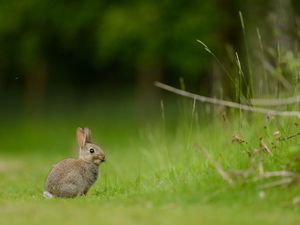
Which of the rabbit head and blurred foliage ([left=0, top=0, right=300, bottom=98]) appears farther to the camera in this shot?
blurred foliage ([left=0, top=0, right=300, bottom=98])

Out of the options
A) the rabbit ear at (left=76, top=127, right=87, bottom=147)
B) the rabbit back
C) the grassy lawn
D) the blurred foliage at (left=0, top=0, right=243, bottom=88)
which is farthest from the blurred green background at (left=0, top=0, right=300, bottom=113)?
the rabbit back

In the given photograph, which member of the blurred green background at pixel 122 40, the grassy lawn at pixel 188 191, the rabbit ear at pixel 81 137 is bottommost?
the grassy lawn at pixel 188 191

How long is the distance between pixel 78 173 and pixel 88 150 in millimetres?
539

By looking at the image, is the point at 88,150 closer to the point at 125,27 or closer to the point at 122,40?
the point at 125,27

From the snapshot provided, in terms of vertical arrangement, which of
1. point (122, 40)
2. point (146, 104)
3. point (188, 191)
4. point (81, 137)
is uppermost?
point (122, 40)

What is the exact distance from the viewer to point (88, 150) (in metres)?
11.7

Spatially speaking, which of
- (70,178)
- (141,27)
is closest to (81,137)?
(70,178)

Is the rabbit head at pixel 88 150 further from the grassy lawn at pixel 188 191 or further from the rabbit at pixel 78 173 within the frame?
the grassy lawn at pixel 188 191

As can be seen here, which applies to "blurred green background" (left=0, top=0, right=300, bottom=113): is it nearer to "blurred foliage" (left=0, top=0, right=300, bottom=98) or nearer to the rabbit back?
"blurred foliage" (left=0, top=0, right=300, bottom=98)

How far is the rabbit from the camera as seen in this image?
10992 millimetres

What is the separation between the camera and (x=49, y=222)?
881 cm

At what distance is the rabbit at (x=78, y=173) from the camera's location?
10992 mm

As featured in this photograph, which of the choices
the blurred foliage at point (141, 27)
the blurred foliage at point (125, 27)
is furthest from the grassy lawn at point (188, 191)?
the blurred foliage at point (125, 27)

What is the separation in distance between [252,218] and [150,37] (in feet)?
70.4
